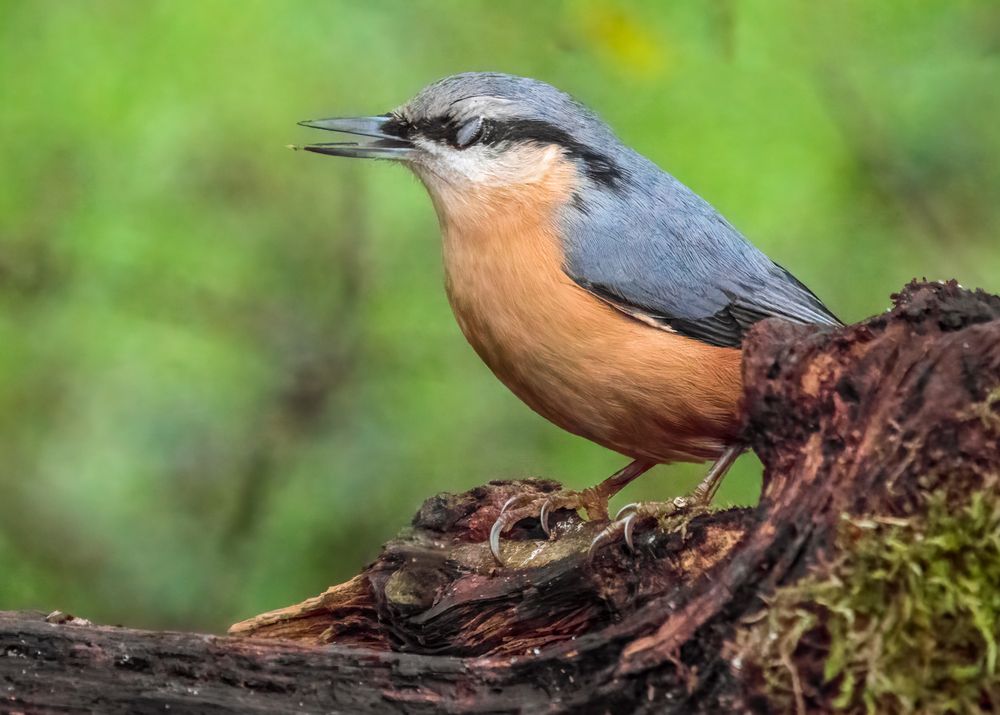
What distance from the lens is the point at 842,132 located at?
3766 mm

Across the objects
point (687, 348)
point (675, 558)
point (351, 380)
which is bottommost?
point (675, 558)

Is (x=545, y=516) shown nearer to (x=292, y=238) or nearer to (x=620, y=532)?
(x=620, y=532)

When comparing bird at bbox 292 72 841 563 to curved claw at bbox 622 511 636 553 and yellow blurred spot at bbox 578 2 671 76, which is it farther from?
yellow blurred spot at bbox 578 2 671 76

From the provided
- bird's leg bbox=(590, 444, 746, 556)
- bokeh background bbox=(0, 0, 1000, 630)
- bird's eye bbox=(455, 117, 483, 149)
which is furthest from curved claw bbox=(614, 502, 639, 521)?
bokeh background bbox=(0, 0, 1000, 630)

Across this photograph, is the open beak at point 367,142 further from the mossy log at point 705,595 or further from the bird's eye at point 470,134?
the mossy log at point 705,595

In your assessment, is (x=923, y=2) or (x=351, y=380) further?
(x=351, y=380)

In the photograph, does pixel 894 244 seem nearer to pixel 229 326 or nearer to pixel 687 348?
pixel 687 348

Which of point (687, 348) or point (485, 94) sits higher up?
point (485, 94)

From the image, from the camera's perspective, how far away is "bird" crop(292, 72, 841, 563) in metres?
2.44

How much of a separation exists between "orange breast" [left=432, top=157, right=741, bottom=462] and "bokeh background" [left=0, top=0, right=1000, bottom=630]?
1.19 m

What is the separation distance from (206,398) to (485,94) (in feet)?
5.42

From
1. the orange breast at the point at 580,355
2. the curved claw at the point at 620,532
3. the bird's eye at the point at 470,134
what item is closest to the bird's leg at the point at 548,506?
the orange breast at the point at 580,355

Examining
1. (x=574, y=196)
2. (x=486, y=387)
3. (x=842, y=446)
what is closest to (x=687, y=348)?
(x=574, y=196)

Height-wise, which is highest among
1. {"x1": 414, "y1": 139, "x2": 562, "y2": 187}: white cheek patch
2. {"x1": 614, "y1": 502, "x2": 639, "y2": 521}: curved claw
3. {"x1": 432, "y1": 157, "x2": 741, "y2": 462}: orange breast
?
{"x1": 414, "y1": 139, "x2": 562, "y2": 187}: white cheek patch
